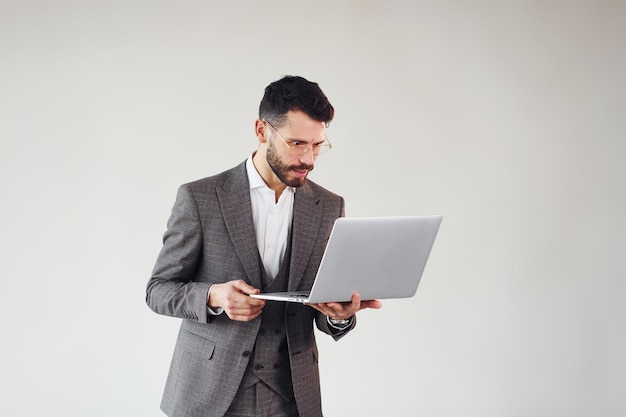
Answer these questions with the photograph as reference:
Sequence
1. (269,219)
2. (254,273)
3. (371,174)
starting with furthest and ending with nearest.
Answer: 1. (371,174)
2. (269,219)
3. (254,273)

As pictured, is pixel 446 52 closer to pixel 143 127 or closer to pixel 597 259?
pixel 597 259

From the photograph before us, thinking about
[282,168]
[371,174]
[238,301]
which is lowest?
[238,301]

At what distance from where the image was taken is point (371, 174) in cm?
390

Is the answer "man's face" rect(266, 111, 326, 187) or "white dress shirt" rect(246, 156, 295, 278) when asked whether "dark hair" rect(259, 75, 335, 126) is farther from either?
"white dress shirt" rect(246, 156, 295, 278)

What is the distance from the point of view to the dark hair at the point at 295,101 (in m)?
2.11

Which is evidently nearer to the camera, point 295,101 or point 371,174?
point 295,101

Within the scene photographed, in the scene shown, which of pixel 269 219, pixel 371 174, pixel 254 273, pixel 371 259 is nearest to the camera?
pixel 371 259

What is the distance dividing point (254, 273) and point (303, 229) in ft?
0.62

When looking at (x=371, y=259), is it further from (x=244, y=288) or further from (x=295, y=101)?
(x=295, y=101)

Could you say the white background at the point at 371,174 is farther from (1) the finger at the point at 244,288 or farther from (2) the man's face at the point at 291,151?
(1) the finger at the point at 244,288

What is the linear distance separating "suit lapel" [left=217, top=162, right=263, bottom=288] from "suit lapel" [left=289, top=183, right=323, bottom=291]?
10 centimetres

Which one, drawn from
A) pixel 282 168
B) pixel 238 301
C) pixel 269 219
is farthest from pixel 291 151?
pixel 238 301

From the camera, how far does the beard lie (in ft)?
6.84

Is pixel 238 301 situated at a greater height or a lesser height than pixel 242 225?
lesser
